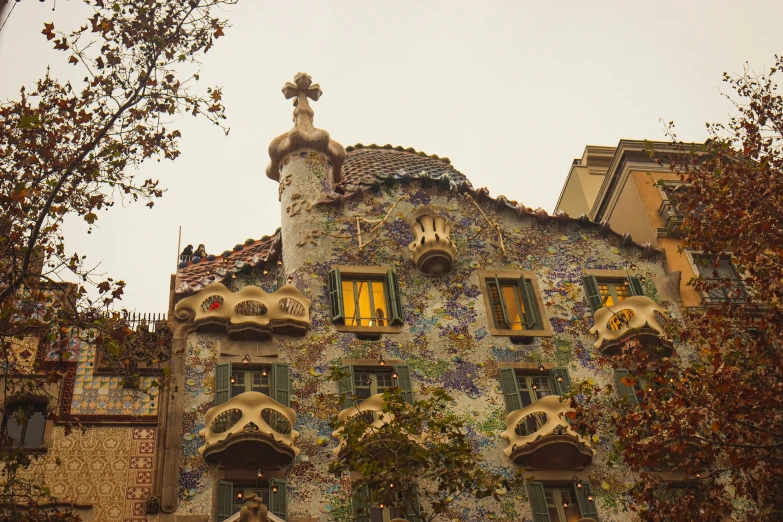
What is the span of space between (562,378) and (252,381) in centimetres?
667

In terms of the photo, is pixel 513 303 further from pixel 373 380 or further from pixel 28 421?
pixel 28 421

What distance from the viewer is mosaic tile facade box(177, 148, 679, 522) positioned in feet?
68.7

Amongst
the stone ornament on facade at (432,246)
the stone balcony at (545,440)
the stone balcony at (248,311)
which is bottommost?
the stone balcony at (545,440)

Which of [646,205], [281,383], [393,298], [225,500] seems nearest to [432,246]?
[393,298]

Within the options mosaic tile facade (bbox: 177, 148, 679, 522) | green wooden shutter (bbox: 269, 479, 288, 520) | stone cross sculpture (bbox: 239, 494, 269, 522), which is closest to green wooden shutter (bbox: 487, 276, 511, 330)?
mosaic tile facade (bbox: 177, 148, 679, 522)

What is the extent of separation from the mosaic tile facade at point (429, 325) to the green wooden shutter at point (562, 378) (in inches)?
12.5

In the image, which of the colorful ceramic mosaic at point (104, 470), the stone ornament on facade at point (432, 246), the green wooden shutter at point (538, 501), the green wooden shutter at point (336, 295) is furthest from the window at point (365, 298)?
the colorful ceramic mosaic at point (104, 470)

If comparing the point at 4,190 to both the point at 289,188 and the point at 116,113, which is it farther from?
the point at 289,188

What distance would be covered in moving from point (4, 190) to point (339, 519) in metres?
8.50

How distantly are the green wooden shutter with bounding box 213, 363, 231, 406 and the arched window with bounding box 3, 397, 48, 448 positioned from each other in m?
3.36

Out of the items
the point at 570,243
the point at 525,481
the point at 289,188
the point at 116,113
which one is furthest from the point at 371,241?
the point at 116,113

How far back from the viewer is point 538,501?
69.2 ft

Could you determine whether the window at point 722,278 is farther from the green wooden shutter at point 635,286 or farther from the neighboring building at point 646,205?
the green wooden shutter at point 635,286

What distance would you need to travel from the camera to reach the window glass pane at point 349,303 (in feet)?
78.1
